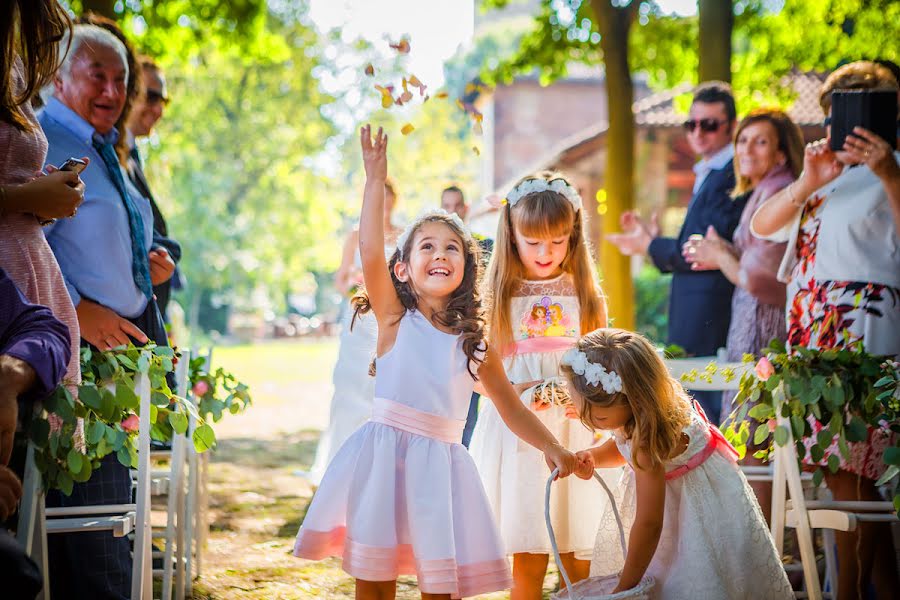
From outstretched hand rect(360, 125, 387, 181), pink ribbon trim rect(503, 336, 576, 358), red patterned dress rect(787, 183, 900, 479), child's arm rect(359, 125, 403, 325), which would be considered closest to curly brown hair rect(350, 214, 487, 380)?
child's arm rect(359, 125, 403, 325)

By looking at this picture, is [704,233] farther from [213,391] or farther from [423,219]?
[213,391]

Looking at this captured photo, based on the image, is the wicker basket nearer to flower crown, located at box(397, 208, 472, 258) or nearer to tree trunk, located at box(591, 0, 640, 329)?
flower crown, located at box(397, 208, 472, 258)

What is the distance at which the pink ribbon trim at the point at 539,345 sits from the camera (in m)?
3.99

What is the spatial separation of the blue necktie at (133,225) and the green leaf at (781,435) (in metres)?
2.51

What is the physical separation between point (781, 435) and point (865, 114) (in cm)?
145

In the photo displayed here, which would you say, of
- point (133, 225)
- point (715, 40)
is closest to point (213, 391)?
point (133, 225)

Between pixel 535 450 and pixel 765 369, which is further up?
pixel 765 369

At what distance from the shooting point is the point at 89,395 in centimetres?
281

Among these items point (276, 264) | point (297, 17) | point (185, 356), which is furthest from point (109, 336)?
point (276, 264)

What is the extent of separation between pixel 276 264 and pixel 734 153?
103ft

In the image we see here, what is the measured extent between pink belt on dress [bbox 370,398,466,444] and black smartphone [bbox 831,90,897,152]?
2.08 metres

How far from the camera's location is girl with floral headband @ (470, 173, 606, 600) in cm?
384

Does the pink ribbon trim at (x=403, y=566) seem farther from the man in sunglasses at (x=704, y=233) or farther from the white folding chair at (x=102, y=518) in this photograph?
the man in sunglasses at (x=704, y=233)

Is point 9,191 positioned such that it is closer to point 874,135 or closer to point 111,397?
point 111,397
